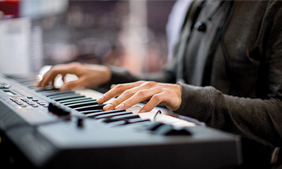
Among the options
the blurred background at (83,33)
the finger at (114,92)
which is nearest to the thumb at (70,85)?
the finger at (114,92)

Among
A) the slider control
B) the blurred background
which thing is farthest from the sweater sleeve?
the blurred background

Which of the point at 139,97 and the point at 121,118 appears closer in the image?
the point at 121,118

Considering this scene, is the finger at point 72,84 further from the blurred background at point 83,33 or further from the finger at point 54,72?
the blurred background at point 83,33

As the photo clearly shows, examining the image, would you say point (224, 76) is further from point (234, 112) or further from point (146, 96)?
point (146, 96)

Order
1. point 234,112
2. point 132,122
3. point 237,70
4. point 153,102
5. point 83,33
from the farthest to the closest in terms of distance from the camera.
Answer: point 83,33 < point 237,70 < point 234,112 < point 153,102 < point 132,122

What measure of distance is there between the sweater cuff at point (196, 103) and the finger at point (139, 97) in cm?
8

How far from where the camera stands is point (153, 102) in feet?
2.18

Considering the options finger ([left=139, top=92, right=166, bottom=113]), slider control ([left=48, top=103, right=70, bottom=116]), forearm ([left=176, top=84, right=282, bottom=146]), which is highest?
slider control ([left=48, top=103, right=70, bottom=116])

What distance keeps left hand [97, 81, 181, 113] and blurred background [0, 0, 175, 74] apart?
1.12 metres

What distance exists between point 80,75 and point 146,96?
1.71 ft

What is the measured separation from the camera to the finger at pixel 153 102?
655 mm

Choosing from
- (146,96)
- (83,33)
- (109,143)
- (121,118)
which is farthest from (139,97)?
(83,33)

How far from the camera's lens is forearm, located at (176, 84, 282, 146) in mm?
754

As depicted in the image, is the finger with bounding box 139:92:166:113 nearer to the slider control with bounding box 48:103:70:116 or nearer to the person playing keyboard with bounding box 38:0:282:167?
the person playing keyboard with bounding box 38:0:282:167
